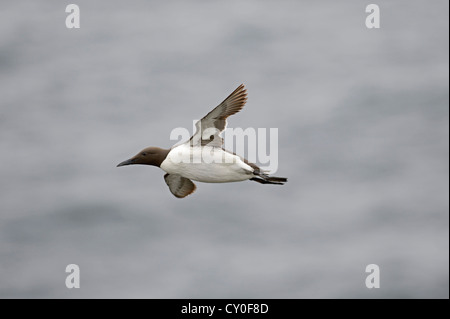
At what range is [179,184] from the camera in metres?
19.2

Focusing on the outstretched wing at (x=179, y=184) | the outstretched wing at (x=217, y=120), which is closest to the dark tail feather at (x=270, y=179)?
the outstretched wing at (x=217, y=120)

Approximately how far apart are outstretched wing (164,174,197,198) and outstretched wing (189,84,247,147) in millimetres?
1861

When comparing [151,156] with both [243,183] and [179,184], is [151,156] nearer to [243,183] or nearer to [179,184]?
[179,184]

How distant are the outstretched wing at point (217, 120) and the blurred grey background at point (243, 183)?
A: 26.6 meters

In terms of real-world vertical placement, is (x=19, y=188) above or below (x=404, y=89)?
below

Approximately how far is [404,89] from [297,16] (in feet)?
49.4

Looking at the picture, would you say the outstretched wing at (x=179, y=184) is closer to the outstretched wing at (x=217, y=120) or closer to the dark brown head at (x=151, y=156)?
the dark brown head at (x=151, y=156)

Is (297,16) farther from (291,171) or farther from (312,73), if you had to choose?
(291,171)

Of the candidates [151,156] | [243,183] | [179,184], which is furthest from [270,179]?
[243,183]

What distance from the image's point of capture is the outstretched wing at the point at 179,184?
19.1 metres

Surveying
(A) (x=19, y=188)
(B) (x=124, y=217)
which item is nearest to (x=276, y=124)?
(B) (x=124, y=217)

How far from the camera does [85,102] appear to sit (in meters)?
70.0

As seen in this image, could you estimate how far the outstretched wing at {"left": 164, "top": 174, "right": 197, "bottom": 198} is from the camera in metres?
19.1

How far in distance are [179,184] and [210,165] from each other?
86.9 inches
